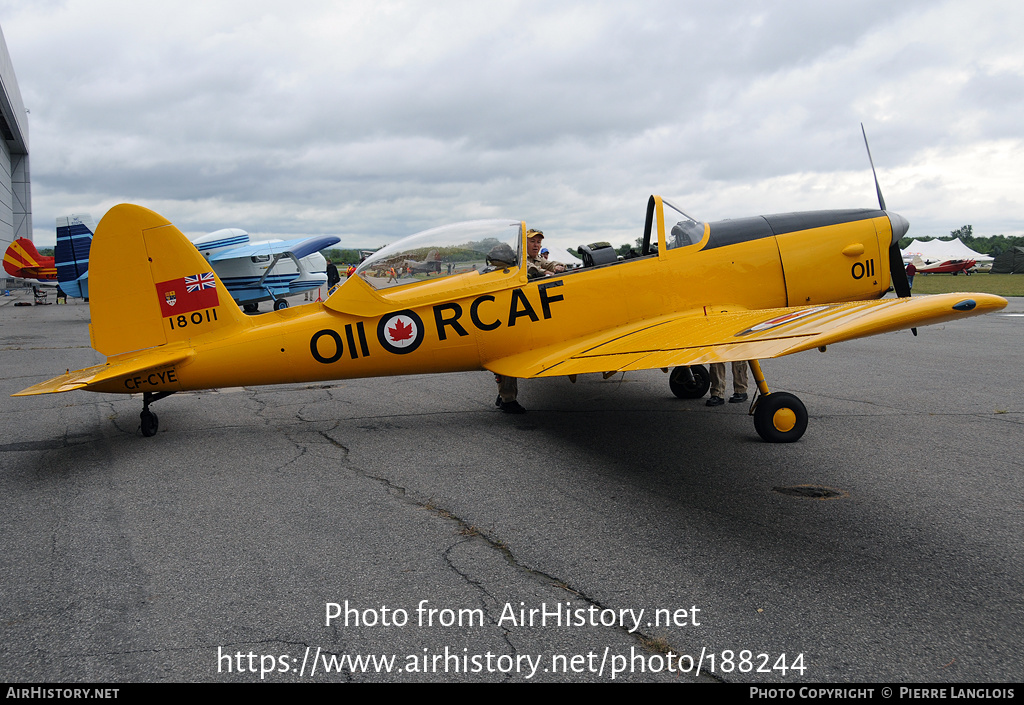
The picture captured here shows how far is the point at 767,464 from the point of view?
4.74 metres

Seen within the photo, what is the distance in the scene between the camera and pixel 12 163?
6134cm

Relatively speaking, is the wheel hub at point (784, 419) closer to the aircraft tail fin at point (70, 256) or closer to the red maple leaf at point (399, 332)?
the red maple leaf at point (399, 332)

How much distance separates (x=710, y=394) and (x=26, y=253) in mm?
37406

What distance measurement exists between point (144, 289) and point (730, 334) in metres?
5.03

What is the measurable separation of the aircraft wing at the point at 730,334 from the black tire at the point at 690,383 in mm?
1358

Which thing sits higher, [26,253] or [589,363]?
[26,253]

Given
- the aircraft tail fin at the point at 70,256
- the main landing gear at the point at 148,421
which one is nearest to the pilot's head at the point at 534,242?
the main landing gear at the point at 148,421

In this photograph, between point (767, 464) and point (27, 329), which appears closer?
point (767, 464)

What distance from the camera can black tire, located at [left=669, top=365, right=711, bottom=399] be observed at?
7219 mm

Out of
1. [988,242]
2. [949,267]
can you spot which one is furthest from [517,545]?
[988,242]

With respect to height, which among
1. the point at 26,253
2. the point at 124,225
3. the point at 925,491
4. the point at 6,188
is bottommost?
the point at 925,491

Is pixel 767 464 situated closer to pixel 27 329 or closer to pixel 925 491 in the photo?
pixel 925 491

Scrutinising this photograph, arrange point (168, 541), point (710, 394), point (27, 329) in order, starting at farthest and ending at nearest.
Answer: point (27, 329) → point (710, 394) → point (168, 541)
